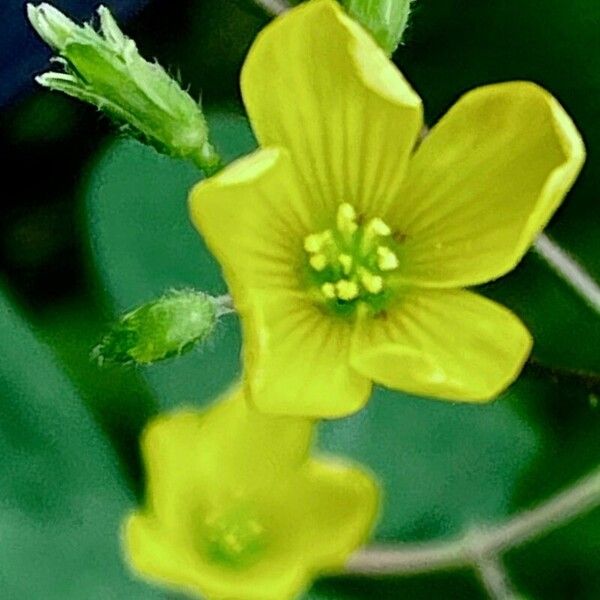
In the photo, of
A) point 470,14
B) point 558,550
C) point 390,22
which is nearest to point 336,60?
point 390,22

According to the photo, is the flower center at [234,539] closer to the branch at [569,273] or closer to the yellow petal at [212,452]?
the yellow petal at [212,452]

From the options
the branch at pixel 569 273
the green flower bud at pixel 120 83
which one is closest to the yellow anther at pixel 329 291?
the green flower bud at pixel 120 83

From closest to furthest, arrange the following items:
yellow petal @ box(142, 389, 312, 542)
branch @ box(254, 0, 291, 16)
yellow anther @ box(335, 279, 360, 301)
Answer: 1. yellow anther @ box(335, 279, 360, 301)
2. yellow petal @ box(142, 389, 312, 542)
3. branch @ box(254, 0, 291, 16)

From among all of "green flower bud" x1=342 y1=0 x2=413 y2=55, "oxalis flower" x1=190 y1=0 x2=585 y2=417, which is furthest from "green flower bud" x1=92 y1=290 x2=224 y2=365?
"green flower bud" x1=342 y1=0 x2=413 y2=55

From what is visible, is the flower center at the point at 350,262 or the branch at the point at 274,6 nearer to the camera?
the flower center at the point at 350,262

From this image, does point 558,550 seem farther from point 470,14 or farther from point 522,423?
point 470,14

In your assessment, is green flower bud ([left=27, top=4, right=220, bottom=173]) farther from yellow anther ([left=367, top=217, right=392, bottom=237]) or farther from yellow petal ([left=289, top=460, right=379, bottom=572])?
yellow petal ([left=289, top=460, right=379, bottom=572])
